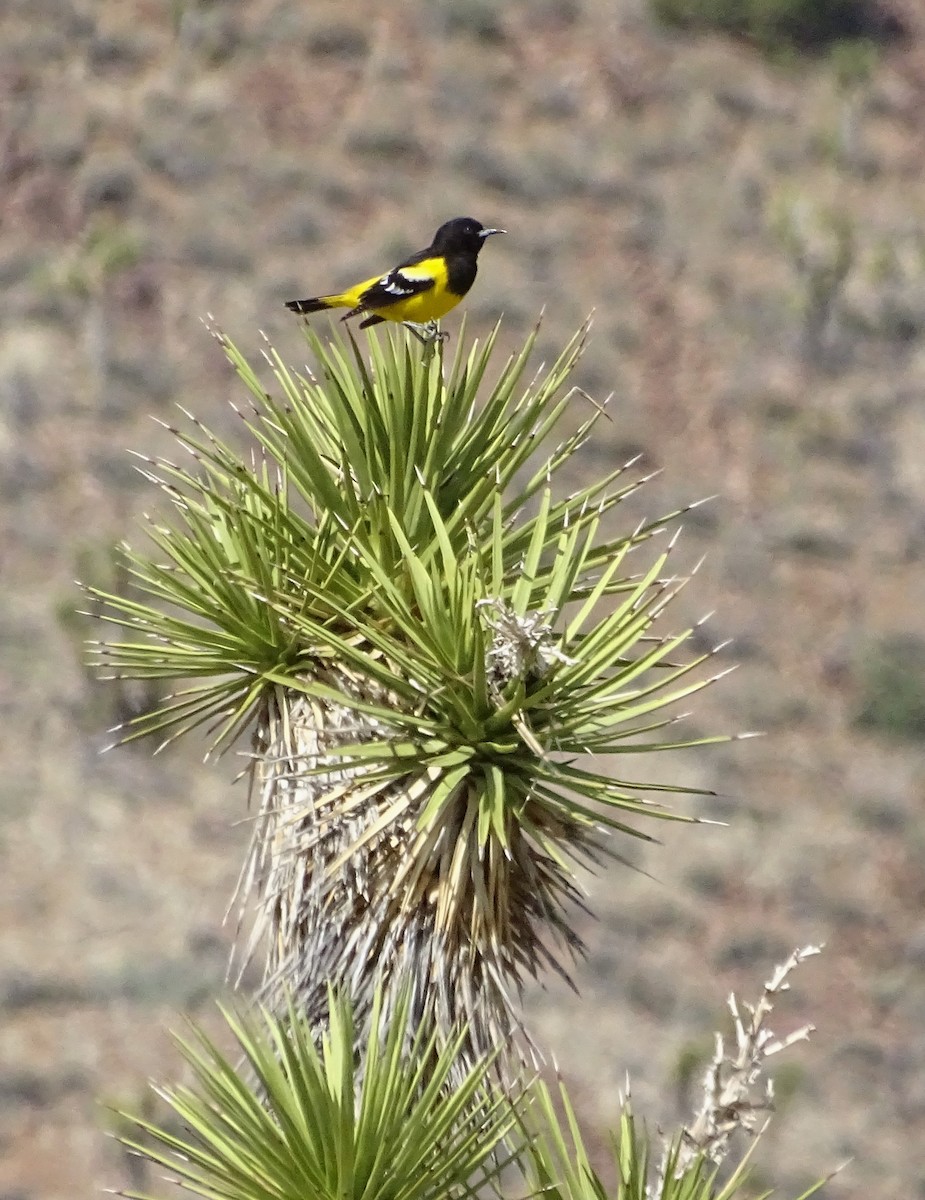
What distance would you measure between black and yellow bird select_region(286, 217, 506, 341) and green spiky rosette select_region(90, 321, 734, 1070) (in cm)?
138

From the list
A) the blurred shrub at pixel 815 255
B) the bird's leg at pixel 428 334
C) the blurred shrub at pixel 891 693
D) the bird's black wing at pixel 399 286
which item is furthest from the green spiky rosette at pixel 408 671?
the blurred shrub at pixel 815 255

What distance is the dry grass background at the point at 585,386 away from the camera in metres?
16.7

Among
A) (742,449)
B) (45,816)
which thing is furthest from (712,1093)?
(742,449)

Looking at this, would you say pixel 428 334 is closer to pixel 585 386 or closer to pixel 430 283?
pixel 430 283

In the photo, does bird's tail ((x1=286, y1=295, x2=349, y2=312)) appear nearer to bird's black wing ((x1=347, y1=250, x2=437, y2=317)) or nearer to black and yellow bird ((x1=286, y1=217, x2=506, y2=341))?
black and yellow bird ((x1=286, y1=217, x2=506, y2=341))

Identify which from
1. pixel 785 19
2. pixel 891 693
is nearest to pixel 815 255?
pixel 785 19

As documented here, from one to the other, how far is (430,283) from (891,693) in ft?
52.6

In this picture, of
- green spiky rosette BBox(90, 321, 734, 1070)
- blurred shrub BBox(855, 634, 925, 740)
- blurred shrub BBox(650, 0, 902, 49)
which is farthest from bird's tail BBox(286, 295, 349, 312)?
blurred shrub BBox(650, 0, 902, 49)

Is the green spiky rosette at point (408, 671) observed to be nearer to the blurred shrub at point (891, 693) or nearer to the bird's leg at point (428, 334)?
the bird's leg at point (428, 334)

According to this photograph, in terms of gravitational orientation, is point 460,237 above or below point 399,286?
above

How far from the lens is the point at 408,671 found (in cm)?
437

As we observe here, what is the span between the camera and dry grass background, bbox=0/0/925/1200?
656 inches

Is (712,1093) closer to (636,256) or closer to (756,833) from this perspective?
(756,833)

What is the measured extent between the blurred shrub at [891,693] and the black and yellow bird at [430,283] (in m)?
15.7
